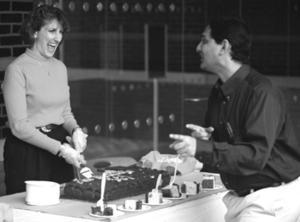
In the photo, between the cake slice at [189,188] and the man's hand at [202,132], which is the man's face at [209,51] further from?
the cake slice at [189,188]

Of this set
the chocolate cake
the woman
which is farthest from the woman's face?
the chocolate cake

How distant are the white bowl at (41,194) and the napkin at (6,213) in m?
0.35

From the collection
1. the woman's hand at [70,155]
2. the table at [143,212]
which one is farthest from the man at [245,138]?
the woman's hand at [70,155]

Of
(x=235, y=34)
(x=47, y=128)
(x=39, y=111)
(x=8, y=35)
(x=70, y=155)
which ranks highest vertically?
(x=235, y=34)

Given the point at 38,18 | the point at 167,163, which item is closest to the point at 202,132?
the point at 167,163

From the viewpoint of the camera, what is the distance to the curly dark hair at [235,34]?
11.4 ft

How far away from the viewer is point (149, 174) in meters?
4.16

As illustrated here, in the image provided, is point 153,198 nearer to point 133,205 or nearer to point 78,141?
point 133,205

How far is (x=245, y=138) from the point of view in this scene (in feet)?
10.9

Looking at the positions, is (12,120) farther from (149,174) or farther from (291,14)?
(291,14)

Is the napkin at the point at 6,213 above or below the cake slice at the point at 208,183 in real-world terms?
above

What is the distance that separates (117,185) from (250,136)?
87cm

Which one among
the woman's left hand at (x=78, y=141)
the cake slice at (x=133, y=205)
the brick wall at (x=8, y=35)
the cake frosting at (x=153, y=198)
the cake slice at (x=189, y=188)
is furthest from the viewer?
the brick wall at (x=8, y=35)

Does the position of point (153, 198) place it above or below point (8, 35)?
below
